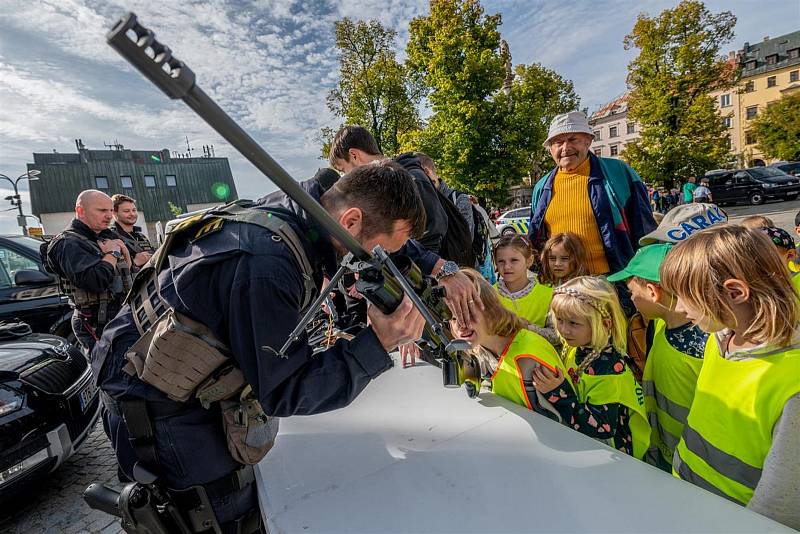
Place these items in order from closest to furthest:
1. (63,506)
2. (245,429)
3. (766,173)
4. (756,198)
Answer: (245,429), (63,506), (756,198), (766,173)

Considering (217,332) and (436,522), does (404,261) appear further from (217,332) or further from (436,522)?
(436,522)

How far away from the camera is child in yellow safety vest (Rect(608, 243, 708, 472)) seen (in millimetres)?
1705

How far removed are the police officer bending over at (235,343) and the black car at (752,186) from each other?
21.5 m

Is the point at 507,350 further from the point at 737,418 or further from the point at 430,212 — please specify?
the point at 430,212

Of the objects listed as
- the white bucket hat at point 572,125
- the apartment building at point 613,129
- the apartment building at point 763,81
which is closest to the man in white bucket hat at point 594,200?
the white bucket hat at point 572,125

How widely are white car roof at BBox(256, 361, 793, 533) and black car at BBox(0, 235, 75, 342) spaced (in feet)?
15.3

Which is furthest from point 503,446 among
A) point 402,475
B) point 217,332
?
point 217,332

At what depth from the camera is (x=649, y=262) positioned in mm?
2072

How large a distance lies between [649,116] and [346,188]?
71.1 feet

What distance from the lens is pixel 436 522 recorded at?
94cm

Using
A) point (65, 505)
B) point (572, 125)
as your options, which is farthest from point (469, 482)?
point (65, 505)

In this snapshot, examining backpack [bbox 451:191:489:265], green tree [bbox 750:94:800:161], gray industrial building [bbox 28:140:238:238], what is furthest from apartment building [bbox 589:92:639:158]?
backpack [bbox 451:191:489:265]

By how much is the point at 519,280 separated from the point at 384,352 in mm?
2234

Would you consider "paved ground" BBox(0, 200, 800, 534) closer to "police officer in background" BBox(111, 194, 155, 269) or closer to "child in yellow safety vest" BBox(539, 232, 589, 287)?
"police officer in background" BBox(111, 194, 155, 269)
